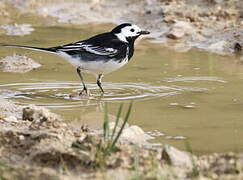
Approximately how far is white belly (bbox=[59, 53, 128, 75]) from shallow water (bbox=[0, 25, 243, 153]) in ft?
0.81

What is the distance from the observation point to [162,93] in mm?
7715

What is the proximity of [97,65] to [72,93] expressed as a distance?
43 cm

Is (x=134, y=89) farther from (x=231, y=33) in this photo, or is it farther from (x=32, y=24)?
(x=32, y=24)

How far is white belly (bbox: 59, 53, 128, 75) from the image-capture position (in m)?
7.93

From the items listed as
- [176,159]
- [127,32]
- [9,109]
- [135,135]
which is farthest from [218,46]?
[176,159]

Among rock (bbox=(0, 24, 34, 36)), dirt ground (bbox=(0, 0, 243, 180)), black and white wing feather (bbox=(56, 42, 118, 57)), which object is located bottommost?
rock (bbox=(0, 24, 34, 36))

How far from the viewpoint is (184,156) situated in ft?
15.5

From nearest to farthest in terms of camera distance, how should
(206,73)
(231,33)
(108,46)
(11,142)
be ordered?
(11,142) < (108,46) < (206,73) < (231,33)

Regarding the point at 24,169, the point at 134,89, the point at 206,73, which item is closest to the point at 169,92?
the point at 134,89

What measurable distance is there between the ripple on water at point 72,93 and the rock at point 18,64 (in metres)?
0.91

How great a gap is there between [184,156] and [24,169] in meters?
1.08

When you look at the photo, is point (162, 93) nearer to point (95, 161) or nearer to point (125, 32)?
point (125, 32)

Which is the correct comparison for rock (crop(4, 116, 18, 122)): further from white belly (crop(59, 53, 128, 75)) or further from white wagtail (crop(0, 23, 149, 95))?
white belly (crop(59, 53, 128, 75))

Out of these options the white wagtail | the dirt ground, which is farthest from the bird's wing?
the dirt ground
